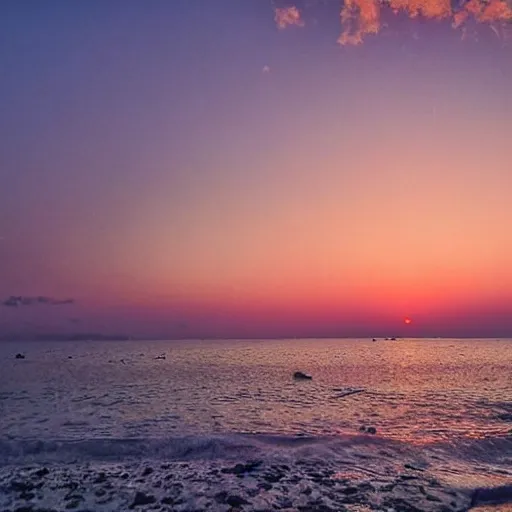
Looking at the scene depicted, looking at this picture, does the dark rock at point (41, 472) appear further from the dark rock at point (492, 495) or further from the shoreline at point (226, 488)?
the dark rock at point (492, 495)

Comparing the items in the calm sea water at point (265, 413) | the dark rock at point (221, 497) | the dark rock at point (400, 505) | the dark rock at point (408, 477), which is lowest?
the calm sea water at point (265, 413)

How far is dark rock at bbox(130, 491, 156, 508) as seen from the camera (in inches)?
510

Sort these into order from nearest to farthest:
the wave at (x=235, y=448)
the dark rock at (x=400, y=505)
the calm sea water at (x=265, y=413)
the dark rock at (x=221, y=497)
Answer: the dark rock at (x=400, y=505) < the dark rock at (x=221, y=497) < the wave at (x=235, y=448) < the calm sea water at (x=265, y=413)

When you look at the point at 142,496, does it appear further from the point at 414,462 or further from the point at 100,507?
the point at 414,462

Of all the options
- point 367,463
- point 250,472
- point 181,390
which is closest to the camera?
point 250,472

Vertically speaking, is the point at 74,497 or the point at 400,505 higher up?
the point at 400,505

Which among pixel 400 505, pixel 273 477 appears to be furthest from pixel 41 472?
pixel 400 505

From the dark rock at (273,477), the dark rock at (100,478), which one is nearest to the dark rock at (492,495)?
the dark rock at (273,477)

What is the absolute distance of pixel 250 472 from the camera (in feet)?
52.5

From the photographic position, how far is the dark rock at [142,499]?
13.0 meters

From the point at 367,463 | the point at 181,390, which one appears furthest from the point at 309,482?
the point at 181,390

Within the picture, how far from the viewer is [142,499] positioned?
13328 millimetres

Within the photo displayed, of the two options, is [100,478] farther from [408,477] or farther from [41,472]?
[408,477]

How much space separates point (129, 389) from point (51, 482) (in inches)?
1276
